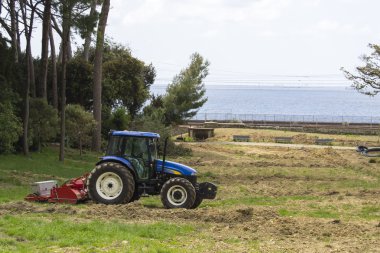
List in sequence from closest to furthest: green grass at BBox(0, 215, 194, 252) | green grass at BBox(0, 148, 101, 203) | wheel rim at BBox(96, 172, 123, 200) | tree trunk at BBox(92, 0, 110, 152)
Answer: green grass at BBox(0, 215, 194, 252)
wheel rim at BBox(96, 172, 123, 200)
green grass at BBox(0, 148, 101, 203)
tree trunk at BBox(92, 0, 110, 152)

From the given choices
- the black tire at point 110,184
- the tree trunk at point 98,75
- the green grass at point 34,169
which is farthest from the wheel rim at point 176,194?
the tree trunk at point 98,75

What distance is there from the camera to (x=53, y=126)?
34.3m

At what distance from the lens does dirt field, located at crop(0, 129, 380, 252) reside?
11500mm

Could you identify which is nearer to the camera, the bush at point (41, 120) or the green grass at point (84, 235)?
the green grass at point (84, 235)

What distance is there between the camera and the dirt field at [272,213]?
11.5 m

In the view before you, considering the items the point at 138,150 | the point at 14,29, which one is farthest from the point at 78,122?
the point at 138,150

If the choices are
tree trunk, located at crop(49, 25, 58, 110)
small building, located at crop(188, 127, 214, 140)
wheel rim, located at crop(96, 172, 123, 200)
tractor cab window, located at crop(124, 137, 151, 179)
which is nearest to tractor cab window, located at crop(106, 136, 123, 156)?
tractor cab window, located at crop(124, 137, 151, 179)

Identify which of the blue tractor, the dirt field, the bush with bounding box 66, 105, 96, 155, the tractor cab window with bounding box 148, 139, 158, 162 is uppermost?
the bush with bounding box 66, 105, 96, 155

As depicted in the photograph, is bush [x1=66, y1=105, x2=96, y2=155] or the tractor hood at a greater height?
bush [x1=66, y1=105, x2=96, y2=155]

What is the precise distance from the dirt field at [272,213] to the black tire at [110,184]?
1.79 ft

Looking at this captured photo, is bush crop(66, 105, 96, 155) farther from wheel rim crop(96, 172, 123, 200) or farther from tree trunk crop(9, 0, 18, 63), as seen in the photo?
wheel rim crop(96, 172, 123, 200)

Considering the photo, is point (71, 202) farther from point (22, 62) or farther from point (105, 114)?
point (105, 114)

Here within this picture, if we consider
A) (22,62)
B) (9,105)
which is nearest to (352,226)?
(9,105)

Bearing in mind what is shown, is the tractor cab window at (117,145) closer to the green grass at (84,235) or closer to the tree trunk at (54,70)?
the green grass at (84,235)
